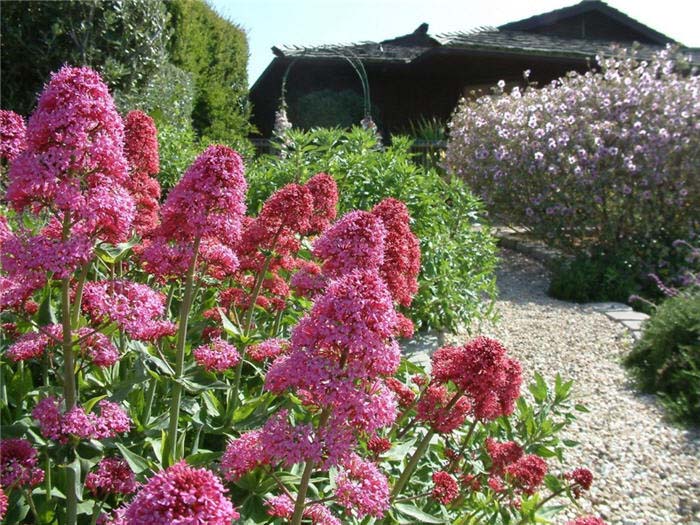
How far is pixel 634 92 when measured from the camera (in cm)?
937

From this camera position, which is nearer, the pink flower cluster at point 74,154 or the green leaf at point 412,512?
the pink flower cluster at point 74,154

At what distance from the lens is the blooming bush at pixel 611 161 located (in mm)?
9062

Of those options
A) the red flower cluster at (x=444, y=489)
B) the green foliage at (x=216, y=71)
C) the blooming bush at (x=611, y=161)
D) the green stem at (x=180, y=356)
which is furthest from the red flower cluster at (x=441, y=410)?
the green foliage at (x=216, y=71)

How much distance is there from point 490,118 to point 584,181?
2587 millimetres

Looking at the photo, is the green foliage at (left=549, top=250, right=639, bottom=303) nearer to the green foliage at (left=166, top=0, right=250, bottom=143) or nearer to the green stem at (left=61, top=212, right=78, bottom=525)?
the green foliage at (left=166, top=0, right=250, bottom=143)

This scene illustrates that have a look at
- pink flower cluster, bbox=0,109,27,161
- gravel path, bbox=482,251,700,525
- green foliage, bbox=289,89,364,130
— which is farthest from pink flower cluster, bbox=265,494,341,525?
green foliage, bbox=289,89,364,130

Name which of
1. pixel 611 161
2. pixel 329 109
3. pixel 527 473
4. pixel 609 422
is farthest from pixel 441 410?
pixel 329 109

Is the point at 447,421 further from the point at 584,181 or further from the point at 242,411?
the point at 584,181

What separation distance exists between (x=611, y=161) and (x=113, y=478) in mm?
8874

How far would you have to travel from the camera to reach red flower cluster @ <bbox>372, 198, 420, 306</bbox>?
7.27ft

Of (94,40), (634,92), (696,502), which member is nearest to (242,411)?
(696,502)

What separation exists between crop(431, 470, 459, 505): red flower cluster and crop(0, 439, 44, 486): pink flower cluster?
1142 millimetres

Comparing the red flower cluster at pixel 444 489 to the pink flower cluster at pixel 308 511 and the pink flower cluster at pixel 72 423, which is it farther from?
the pink flower cluster at pixel 72 423

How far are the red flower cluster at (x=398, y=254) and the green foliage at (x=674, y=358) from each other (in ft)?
11.9
